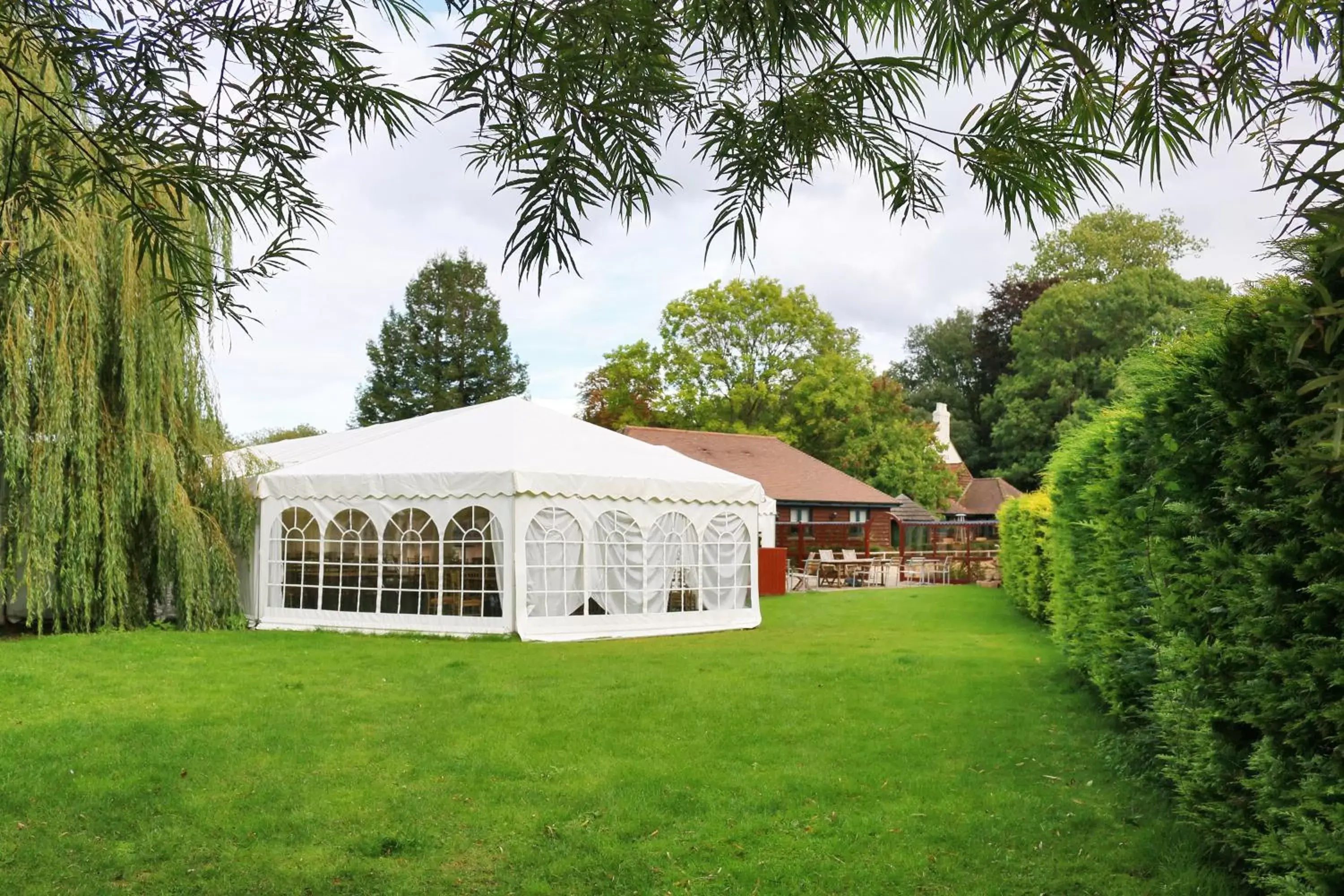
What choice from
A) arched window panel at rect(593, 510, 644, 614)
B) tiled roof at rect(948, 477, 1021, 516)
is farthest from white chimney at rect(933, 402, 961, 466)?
arched window panel at rect(593, 510, 644, 614)

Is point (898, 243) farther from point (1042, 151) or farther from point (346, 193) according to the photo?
point (346, 193)

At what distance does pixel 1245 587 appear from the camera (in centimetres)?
346

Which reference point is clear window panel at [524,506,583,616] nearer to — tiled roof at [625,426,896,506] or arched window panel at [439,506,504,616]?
arched window panel at [439,506,504,616]

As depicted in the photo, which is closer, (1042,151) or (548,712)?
(1042,151)

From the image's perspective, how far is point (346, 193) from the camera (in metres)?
3.78

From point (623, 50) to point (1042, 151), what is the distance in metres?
1.13

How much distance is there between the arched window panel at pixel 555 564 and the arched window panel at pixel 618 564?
0.24 meters

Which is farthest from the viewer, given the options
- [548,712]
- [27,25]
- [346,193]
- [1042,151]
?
[548,712]

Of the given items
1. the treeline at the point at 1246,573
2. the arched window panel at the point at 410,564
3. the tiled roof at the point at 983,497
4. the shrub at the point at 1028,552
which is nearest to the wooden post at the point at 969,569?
the shrub at the point at 1028,552

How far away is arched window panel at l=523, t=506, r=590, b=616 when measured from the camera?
40.5 ft

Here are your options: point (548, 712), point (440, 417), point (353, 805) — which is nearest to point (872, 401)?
point (440, 417)

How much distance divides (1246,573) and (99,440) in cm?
1164

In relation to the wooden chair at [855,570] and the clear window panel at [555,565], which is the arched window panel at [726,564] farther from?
the wooden chair at [855,570]

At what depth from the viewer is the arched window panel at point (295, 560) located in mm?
13227
